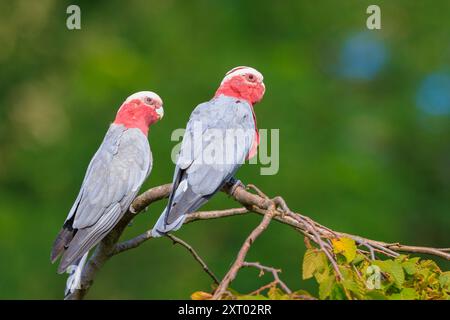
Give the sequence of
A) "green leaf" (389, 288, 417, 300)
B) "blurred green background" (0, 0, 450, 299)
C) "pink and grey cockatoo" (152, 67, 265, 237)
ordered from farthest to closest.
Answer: "blurred green background" (0, 0, 450, 299)
"pink and grey cockatoo" (152, 67, 265, 237)
"green leaf" (389, 288, 417, 300)

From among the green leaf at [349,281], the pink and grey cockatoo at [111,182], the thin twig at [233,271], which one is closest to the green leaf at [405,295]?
the green leaf at [349,281]

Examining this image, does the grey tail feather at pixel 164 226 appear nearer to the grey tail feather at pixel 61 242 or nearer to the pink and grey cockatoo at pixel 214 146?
the pink and grey cockatoo at pixel 214 146

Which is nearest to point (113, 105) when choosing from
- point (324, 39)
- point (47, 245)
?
point (47, 245)

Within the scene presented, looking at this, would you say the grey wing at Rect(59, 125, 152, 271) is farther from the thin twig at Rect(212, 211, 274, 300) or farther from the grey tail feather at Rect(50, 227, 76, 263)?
the thin twig at Rect(212, 211, 274, 300)

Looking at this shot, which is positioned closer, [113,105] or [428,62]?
[113,105]

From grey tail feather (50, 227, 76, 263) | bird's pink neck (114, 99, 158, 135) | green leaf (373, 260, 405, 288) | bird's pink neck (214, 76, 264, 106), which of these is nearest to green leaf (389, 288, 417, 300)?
green leaf (373, 260, 405, 288)

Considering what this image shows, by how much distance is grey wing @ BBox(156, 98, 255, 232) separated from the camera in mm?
3836

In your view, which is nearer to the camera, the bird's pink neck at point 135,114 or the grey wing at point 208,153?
the grey wing at point 208,153

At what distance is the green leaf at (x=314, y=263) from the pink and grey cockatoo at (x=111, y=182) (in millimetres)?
1321

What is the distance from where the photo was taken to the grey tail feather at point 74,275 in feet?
13.0

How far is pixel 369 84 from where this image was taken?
529 inches

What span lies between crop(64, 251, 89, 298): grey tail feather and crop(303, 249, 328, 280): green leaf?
1.37 m
